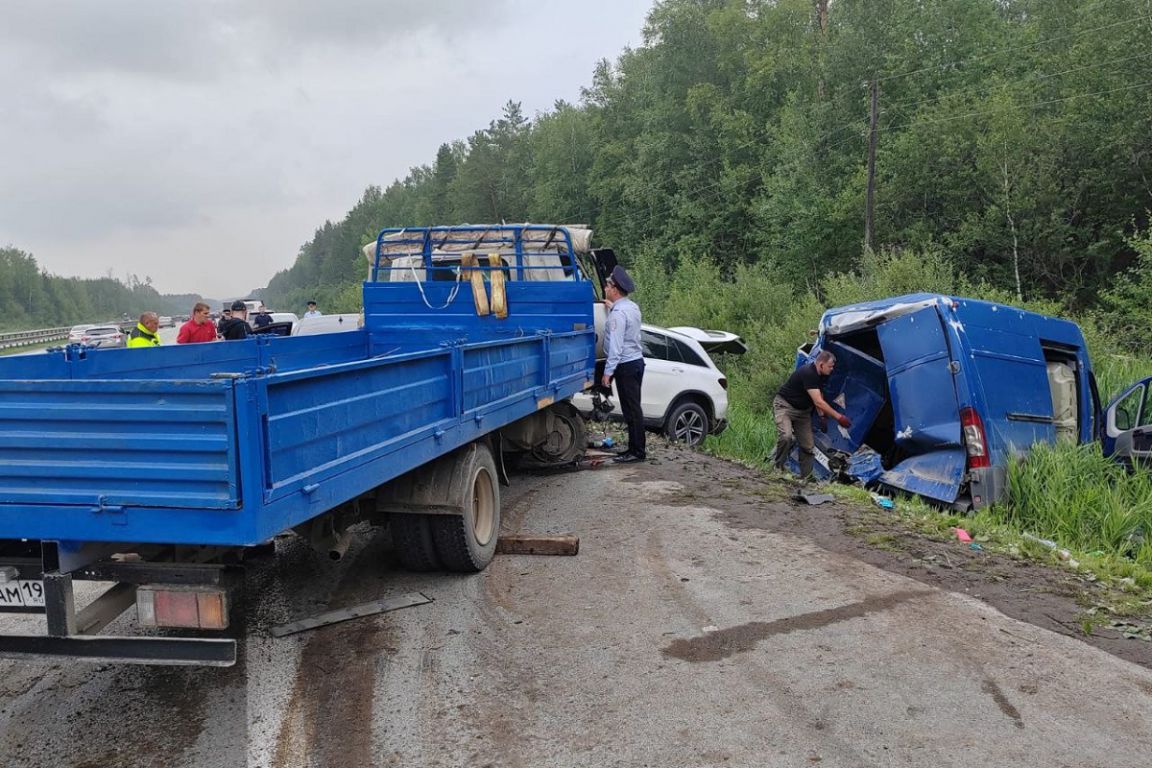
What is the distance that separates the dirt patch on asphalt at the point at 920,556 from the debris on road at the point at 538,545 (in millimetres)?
1461

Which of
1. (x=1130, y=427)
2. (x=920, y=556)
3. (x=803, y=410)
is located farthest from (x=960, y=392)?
(x=1130, y=427)

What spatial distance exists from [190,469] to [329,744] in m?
1.22

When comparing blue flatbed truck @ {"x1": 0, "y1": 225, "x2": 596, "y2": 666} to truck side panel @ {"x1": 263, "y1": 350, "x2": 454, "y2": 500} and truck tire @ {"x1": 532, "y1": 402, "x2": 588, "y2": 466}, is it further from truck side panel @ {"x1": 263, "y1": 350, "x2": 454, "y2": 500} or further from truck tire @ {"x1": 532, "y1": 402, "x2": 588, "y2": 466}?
truck tire @ {"x1": 532, "y1": 402, "x2": 588, "y2": 466}

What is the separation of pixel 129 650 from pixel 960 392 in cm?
646

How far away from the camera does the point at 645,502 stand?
278 inches

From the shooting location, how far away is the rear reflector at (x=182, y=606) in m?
3.22

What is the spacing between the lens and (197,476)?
2955mm

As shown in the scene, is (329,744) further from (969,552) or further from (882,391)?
(882,391)

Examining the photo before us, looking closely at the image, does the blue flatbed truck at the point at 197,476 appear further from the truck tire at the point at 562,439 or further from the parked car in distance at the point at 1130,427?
the parked car in distance at the point at 1130,427

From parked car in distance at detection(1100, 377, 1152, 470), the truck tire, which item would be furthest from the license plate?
parked car in distance at detection(1100, 377, 1152, 470)

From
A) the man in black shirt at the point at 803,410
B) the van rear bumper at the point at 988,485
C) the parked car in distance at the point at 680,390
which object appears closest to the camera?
the van rear bumper at the point at 988,485

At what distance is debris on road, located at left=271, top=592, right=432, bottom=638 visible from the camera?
4371 mm

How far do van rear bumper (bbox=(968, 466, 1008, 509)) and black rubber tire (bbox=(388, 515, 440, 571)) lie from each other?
472 centimetres

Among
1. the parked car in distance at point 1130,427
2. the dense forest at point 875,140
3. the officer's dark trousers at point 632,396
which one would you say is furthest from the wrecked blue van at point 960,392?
the dense forest at point 875,140
